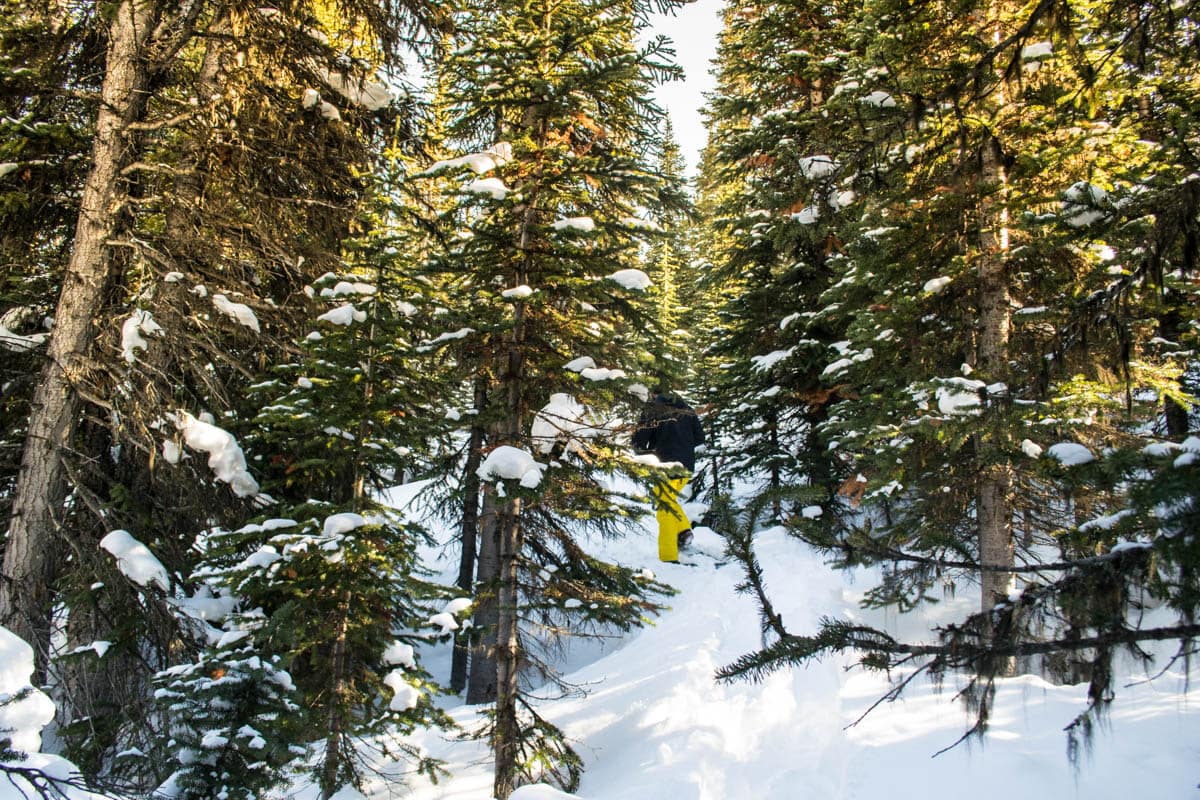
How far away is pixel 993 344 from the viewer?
8016mm

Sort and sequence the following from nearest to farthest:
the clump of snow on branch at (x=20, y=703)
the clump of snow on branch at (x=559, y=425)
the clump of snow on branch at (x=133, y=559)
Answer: the clump of snow on branch at (x=20, y=703) → the clump of snow on branch at (x=133, y=559) → the clump of snow on branch at (x=559, y=425)

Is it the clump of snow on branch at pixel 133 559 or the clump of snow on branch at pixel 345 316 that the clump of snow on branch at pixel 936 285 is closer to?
the clump of snow on branch at pixel 345 316

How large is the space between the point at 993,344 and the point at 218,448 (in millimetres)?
9145

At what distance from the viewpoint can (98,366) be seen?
627 cm

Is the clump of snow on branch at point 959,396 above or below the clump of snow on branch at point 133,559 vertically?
above

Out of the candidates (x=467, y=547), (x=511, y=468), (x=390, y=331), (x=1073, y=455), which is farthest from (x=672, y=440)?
(x=1073, y=455)

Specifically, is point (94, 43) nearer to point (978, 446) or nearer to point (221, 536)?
point (221, 536)

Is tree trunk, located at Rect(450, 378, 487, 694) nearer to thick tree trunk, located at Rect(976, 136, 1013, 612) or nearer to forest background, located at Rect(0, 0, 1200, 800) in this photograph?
forest background, located at Rect(0, 0, 1200, 800)

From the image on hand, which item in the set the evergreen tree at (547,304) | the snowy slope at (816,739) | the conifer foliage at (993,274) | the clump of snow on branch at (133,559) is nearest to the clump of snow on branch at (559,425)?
the evergreen tree at (547,304)

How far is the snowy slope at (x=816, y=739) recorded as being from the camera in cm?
521

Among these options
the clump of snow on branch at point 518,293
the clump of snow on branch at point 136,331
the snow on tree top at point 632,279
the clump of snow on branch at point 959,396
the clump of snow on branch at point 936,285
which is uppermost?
the clump of snow on branch at point 936,285

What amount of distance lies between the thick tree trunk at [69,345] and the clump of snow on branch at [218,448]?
1.05 meters

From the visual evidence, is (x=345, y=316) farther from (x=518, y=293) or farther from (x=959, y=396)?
(x=959, y=396)

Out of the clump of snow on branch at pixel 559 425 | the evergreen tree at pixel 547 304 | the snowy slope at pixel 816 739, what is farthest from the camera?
the clump of snow on branch at pixel 559 425
